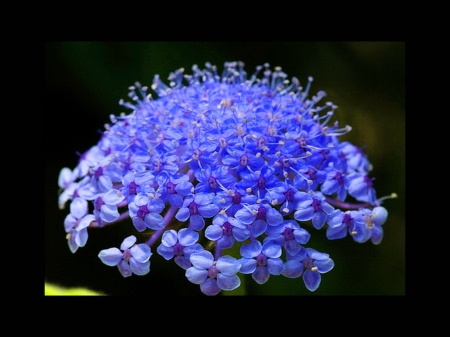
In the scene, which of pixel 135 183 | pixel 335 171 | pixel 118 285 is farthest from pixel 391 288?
pixel 135 183

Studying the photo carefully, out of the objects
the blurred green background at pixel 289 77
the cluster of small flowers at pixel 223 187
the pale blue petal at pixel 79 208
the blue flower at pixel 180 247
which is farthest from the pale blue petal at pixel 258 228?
the blurred green background at pixel 289 77

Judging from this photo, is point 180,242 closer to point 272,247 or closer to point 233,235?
point 233,235

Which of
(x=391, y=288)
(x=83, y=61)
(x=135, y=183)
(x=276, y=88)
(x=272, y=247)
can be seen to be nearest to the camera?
(x=272, y=247)

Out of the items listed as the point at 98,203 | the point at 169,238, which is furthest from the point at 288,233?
the point at 98,203

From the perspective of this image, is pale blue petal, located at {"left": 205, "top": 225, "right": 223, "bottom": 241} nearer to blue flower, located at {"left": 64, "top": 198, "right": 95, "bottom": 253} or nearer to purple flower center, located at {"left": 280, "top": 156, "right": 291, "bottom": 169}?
purple flower center, located at {"left": 280, "top": 156, "right": 291, "bottom": 169}

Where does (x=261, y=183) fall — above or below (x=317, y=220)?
above

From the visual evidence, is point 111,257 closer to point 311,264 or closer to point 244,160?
point 244,160
